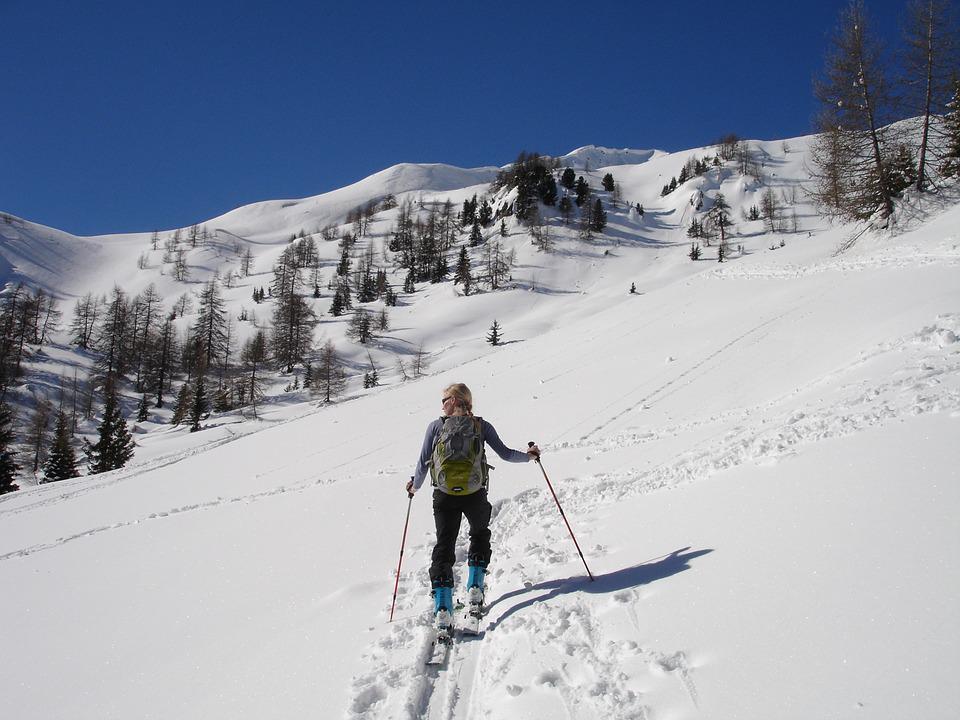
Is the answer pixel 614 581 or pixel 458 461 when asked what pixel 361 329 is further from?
pixel 614 581

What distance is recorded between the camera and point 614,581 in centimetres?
408

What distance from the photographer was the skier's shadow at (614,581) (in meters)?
3.89

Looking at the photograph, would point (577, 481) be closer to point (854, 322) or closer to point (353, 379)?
point (854, 322)

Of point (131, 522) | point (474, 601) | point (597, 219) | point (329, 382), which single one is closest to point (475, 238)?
point (597, 219)

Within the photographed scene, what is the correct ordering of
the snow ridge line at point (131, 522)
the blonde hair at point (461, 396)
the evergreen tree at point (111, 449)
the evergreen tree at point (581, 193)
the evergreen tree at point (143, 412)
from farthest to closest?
the evergreen tree at point (581, 193)
the evergreen tree at point (143, 412)
the evergreen tree at point (111, 449)
the snow ridge line at point (131, 522)
the blonde hair at point (461, 396)

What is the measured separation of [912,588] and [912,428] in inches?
122

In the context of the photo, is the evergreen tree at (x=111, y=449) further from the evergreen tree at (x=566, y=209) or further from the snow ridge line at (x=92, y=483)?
the evergreen tree at (x=566, y=209)

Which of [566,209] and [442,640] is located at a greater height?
[566,209]

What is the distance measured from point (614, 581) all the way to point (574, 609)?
51cm

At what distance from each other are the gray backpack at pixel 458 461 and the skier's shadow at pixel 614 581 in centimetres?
108

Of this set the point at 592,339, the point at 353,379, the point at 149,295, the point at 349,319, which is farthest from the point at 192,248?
the point at 592,339

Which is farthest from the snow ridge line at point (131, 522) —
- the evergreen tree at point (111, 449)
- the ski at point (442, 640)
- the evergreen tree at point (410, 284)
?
the evergreen tree at point (410, 284)

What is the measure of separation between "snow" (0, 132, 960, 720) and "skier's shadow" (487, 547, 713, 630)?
0.04 metres

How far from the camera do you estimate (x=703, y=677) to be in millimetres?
2602
